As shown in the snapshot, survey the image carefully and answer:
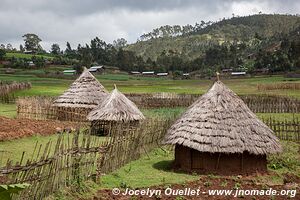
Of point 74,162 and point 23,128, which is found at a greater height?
point 74,162

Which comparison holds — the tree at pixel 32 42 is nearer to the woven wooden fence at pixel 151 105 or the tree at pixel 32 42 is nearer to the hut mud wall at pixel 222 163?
the woven wooden fence at pixel 151 105

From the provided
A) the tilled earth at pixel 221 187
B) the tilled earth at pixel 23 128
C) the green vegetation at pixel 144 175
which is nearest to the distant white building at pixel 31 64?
the tilled earth at pixel 23 128

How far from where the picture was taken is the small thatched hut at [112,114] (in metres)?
20.8

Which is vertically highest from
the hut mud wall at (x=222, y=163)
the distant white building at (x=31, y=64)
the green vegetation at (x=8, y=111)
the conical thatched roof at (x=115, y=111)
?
the distant white building at (x=31, y=64)

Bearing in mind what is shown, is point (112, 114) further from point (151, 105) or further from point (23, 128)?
point (151, 105)

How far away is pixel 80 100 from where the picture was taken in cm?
2644

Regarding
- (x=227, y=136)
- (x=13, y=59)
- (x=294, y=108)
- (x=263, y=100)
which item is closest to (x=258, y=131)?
(x=227, y=136)

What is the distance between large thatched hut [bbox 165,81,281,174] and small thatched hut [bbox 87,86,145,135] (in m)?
7.11

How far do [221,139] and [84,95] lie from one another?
15131 millimetres

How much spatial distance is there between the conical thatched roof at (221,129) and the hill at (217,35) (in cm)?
11134

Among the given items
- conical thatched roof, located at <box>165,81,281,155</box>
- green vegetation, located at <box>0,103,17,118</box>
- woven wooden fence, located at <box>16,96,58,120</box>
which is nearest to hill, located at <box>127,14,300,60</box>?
green vegetation, located at <box>0,103,17,118</box>

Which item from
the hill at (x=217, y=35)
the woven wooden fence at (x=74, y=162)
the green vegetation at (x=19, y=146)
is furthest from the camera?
the hill at (x=217, y=35)

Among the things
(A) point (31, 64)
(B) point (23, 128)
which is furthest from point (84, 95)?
(A) point (31, 64)

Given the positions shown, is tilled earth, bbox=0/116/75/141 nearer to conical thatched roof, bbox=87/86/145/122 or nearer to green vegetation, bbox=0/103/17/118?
conical thatched roof, bbox=87/86/145/122
